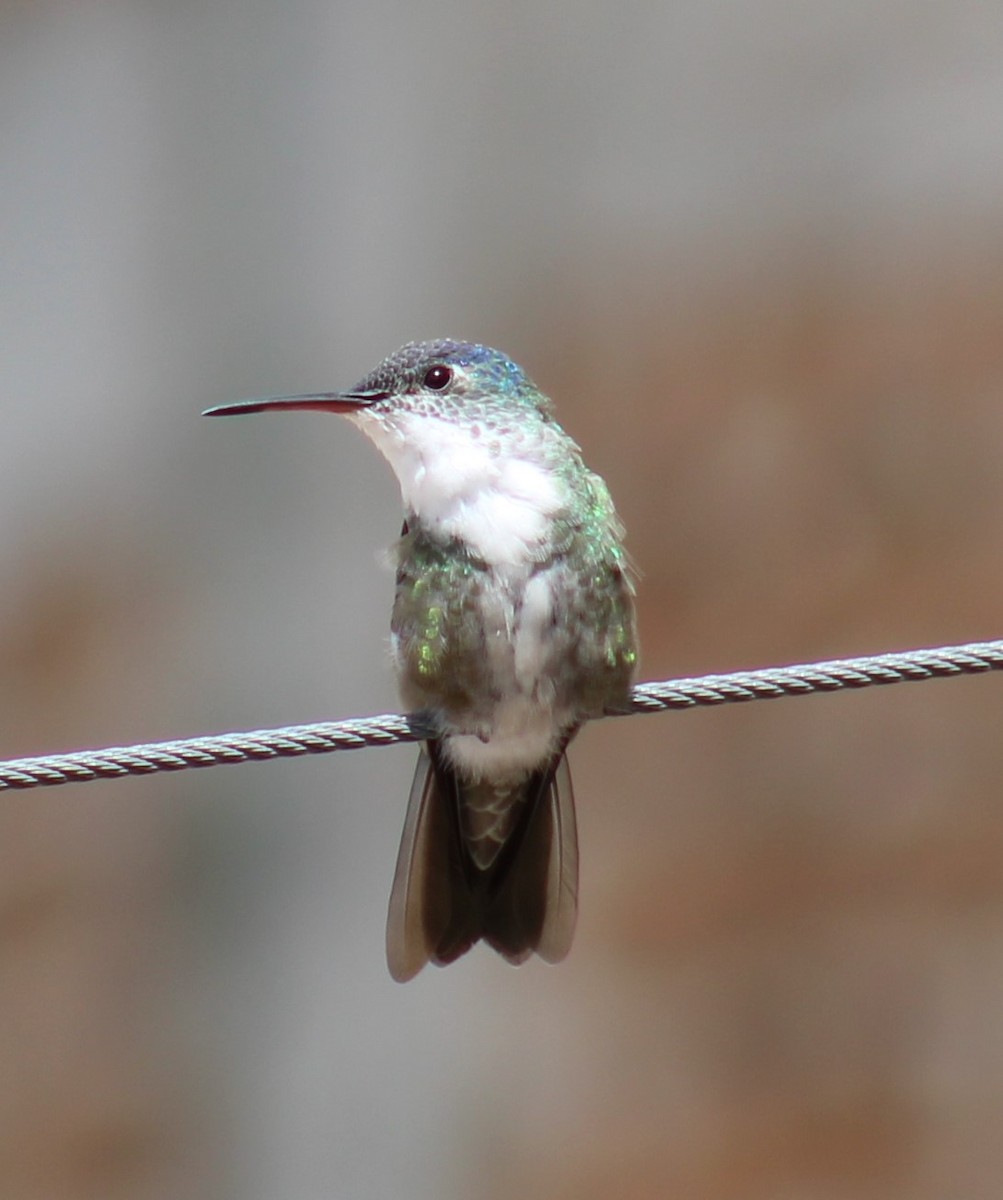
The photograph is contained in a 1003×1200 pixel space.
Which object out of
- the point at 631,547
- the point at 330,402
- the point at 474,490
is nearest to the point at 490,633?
the point at 474,490

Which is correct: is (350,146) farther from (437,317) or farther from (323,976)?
(323,976)

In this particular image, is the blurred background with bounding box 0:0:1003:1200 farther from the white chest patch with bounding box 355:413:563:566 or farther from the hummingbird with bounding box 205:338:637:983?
the white chest patch with bounding box 355:413:563:566

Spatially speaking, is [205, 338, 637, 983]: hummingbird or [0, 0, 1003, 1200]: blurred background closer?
[205, 338, 637, 983]: hummingbird

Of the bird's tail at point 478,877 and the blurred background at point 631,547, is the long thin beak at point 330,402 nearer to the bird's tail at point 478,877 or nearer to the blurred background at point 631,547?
the bird's tail at point 478,877

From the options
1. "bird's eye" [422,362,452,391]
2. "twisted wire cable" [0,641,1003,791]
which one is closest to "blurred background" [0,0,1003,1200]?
"bird's eye" [422,362,452,391]

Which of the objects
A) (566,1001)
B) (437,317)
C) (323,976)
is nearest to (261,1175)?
(323,976)

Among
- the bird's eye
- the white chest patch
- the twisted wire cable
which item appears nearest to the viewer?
the twisted wire cable

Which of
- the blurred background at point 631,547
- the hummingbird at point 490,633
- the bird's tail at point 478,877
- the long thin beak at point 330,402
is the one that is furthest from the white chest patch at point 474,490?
the blurred background at point 631,547

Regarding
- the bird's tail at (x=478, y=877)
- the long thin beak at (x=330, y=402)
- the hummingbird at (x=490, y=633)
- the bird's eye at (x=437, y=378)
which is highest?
the bird's eye at (x=437, y=378)
